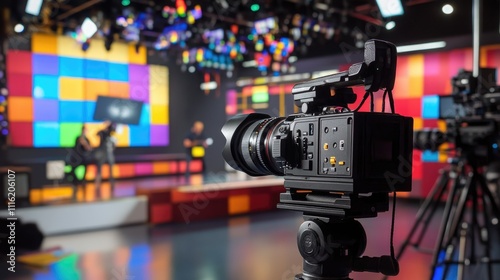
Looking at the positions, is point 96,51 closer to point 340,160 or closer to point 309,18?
point 309,18

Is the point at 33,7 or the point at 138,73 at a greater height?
the point at 138,73

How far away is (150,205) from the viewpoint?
512cm

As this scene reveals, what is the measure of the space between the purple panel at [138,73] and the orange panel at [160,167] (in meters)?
1.76

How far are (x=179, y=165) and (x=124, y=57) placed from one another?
98.1 inches

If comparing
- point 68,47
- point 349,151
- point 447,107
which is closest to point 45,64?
point 68,47

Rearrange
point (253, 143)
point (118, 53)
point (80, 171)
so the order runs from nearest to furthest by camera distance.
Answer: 1. point (253, 143)
2. point (80, 171)
3. point (118, 53)

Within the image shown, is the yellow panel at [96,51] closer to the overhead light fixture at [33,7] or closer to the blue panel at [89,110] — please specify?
the blue panel at [89,110]

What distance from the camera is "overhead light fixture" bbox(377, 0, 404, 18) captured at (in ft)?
9.53

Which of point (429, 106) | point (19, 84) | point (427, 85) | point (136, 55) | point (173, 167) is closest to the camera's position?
point (429, 106)

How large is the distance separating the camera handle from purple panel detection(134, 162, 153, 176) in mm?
8184

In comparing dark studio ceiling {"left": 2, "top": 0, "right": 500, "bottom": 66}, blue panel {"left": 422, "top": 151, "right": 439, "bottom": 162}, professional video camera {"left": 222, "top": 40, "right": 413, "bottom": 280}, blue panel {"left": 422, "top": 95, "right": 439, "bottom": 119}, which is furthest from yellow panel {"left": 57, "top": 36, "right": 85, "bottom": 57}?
professional video camera {"left": 222, "top": 40, "right": 413, "bottom": 280}

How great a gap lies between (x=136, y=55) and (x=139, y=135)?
1.65m

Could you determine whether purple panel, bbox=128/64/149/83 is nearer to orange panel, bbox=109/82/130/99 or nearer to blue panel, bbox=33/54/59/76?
orange panel, bbox=109/82/130/99

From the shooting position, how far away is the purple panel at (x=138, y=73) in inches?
363
